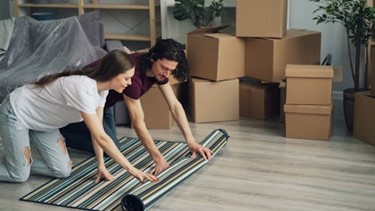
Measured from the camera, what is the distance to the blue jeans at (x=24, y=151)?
3.34 meters

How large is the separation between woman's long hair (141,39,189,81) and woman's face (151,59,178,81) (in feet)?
0.07

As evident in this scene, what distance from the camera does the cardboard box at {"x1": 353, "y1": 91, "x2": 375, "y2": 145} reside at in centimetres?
401

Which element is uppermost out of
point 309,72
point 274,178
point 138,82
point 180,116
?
point 138,82

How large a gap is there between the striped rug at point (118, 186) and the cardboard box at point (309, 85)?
2.19 ft

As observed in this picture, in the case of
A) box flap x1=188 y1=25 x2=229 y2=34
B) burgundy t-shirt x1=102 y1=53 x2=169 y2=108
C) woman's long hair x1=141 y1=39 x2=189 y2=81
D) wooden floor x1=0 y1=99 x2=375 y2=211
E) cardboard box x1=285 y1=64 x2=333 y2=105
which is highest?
woman's long hair x1=141 y1=39 x2=189 y2=81

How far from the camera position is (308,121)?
13.8 feet

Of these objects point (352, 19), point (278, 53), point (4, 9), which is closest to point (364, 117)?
point (352, 19)

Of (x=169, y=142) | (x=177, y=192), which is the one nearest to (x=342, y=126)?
(x=169, y=142)

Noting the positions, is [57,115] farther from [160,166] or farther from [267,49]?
[267,49]

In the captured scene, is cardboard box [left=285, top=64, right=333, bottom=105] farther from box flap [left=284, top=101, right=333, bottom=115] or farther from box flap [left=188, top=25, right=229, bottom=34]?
box flap [left=188, top=25, right=229, bottom=34]

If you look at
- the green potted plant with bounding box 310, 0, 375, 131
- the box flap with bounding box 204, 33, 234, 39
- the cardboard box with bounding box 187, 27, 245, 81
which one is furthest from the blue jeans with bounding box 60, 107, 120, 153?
the green potted plant with bounding box 310, 0, 375, 131

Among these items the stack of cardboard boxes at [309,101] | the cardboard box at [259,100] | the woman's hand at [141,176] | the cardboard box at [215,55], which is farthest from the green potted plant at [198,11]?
the woman's hand at [141,176]

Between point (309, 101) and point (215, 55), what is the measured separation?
2.78ft

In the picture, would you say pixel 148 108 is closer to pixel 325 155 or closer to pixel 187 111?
pixel 187 111
